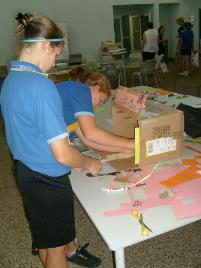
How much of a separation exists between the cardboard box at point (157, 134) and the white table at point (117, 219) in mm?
226

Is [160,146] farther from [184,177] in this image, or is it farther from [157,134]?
[184,177]

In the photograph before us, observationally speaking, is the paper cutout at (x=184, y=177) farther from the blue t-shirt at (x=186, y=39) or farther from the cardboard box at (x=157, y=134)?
the blue t-shirt at (x=186, y=39)

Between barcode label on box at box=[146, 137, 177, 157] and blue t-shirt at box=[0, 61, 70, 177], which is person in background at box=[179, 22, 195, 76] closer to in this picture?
barcode label on box at box=[146, 137, 177, 157]

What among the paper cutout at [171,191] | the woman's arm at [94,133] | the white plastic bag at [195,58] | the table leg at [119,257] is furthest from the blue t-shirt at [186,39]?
the table leg at [119,257]

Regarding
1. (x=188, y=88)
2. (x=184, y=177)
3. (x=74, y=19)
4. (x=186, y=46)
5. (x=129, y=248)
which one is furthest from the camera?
(x=186, y=46)

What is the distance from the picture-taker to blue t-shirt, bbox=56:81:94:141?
139 centimetres

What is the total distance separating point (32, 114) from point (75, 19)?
711cm

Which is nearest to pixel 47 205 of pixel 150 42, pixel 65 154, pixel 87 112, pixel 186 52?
pixel 65 154

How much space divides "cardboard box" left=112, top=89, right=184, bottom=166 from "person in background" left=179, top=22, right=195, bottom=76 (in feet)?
22.2

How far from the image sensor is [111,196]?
1.21m

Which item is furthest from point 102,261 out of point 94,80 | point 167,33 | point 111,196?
point 167,33

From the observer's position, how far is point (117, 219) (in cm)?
105

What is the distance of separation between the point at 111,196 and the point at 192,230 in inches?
42.4

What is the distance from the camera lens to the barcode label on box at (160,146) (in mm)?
1341
